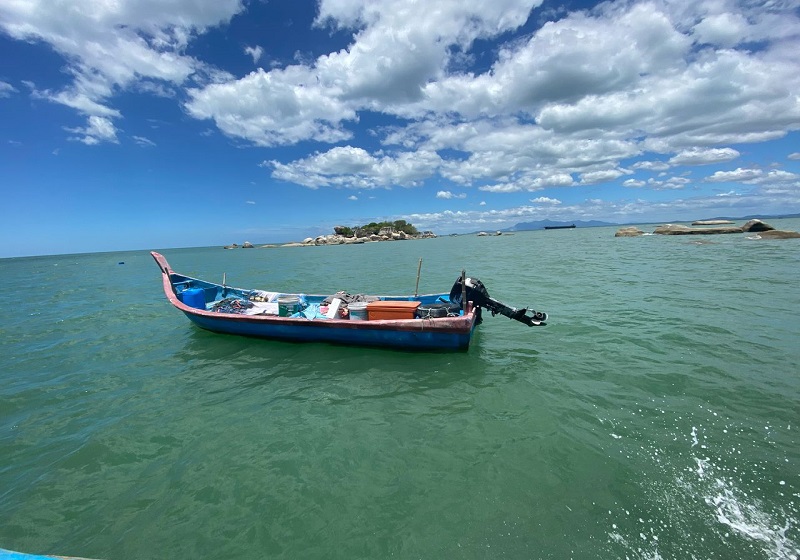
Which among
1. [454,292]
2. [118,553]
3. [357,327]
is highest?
[454,292]

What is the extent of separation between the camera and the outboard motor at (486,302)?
9.87 m

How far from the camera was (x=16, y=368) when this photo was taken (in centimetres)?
1056

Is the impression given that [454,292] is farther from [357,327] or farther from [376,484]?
[376,484]

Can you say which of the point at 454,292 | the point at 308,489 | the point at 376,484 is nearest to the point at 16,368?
the point at 308,489

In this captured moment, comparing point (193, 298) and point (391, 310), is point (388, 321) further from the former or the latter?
point (193, 298)

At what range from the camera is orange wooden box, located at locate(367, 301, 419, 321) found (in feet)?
33.5

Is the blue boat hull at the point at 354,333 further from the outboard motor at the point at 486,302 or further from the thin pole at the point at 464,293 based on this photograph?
the outboard motor at the point at 486,302

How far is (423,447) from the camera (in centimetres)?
578

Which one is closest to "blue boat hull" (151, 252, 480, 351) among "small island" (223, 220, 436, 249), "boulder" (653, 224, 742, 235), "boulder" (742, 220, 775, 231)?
"boulder" (742, 220, 775, 231)

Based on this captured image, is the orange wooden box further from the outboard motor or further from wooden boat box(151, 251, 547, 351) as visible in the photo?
the outboard motor

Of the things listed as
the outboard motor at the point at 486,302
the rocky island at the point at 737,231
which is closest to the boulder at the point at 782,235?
the rocky island at the point at 737,231

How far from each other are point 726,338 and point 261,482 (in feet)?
40.0

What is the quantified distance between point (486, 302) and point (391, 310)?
117 inches

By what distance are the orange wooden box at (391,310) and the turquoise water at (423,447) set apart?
1.11 m
